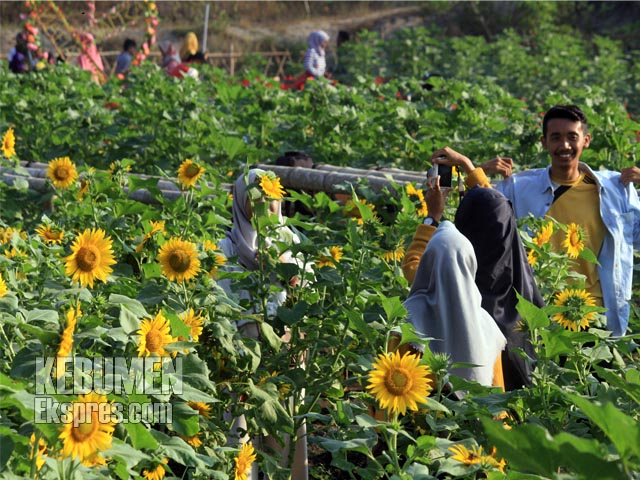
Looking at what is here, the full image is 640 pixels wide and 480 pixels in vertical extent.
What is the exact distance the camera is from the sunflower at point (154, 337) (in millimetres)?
2152

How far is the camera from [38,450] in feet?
5.98

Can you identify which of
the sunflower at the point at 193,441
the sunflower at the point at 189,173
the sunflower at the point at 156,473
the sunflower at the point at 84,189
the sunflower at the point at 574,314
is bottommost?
the sunflower at the point at 156,473

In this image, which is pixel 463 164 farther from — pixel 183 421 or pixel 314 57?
pixel 314 57

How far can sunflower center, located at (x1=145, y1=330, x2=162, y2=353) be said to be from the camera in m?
2.15

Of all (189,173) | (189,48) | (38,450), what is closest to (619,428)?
(38,450)

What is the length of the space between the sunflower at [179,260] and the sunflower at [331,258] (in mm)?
549

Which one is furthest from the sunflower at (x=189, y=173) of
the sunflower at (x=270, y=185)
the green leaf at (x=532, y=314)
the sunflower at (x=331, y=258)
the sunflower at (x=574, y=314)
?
the green leaf at (x=532, y=314)

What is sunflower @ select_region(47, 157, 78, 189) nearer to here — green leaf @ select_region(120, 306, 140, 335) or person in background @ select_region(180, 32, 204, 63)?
green leaf @ select_region(120, 306, 140, 335)

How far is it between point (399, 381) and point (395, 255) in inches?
53.0

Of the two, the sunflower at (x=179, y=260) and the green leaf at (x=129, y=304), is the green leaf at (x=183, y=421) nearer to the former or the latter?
the green leaf at (x=129, y=304)

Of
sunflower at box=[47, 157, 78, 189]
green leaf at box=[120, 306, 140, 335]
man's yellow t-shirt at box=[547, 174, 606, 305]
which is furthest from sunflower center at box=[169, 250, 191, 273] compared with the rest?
man's yellow t-shirt at box=[547, 174, 606, 305]

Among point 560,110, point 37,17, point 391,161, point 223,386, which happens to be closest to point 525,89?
point 37,17

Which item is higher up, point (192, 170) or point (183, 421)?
point (192, 170)

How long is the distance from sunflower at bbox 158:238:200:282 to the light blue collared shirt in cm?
176
